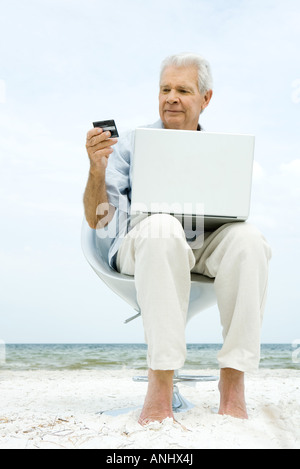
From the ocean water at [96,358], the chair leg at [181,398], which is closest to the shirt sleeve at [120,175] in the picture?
the chair leg at [181,398]

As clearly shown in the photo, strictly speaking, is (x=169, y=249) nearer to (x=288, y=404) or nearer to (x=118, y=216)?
(x=118, y=216)

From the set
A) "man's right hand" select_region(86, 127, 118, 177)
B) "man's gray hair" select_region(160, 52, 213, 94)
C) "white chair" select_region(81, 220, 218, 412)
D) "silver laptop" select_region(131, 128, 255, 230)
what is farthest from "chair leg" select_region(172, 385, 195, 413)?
"man's gray hair" select_region(160, 52, 213, 94)

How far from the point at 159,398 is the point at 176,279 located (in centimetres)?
32

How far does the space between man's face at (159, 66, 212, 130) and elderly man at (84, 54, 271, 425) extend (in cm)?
34

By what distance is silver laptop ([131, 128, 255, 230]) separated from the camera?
5.09 ft

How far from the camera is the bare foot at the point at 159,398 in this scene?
1.37m

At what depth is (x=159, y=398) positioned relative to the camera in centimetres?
137

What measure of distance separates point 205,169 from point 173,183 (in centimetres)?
11

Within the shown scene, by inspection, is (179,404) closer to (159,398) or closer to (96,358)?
(159,398)

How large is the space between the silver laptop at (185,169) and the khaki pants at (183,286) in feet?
0.30

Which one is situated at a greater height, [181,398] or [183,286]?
[183,286]

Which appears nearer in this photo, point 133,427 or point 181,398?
point 133,427

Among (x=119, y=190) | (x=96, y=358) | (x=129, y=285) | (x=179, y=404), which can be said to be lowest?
(x=96, y=358)

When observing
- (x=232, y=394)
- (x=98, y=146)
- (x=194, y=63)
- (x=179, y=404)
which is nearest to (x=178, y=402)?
(x=179, y=404)
